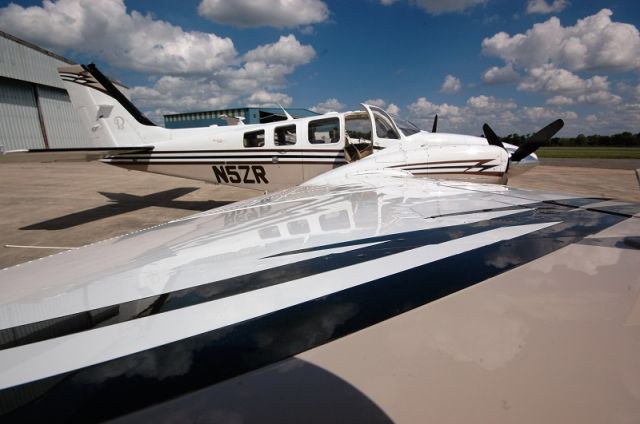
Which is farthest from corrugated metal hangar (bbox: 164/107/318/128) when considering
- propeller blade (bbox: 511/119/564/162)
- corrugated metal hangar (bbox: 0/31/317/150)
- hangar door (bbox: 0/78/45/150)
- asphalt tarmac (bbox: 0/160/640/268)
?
propeller blade (bbox: 511/119/564/162)

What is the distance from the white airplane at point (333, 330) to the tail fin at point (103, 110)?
835 centimetres

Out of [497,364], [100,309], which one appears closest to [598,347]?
[497,364]

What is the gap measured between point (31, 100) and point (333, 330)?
43.8 metres

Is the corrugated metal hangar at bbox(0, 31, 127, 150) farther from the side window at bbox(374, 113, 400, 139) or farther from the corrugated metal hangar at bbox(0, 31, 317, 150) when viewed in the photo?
the side window at bbox(374, 113, 400, 139)

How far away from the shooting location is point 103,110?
891 centimetres

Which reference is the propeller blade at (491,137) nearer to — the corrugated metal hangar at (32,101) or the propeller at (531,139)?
the propeller at (531,139)

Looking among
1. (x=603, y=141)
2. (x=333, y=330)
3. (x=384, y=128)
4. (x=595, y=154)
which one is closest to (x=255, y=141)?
(x=384, y=128)

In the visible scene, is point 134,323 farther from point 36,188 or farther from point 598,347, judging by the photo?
point 36,188

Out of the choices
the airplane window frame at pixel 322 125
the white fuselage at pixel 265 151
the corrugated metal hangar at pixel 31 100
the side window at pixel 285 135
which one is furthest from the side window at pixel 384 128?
the corrugated metal hangar at pixel 31 100

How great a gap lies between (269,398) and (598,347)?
3.07 feet

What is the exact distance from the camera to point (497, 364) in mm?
832

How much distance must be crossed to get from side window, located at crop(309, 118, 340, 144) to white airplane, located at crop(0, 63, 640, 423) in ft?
18.2

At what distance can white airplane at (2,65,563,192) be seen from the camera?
18.7 feet

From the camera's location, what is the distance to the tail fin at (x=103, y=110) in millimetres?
8727
